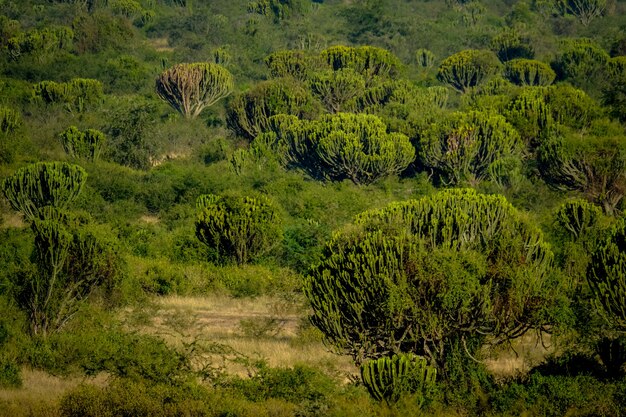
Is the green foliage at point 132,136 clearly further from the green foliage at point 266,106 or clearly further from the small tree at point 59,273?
the small tree at point 59,273

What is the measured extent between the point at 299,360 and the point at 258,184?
79.7ft

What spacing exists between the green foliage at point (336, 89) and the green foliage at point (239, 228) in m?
33.3

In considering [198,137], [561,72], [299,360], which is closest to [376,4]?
[561,72]

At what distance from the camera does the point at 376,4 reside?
107000mm

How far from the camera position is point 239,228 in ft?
108

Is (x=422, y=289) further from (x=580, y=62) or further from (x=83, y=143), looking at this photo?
(x=580, y=62)

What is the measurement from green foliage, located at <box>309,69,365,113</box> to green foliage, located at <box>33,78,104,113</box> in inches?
618

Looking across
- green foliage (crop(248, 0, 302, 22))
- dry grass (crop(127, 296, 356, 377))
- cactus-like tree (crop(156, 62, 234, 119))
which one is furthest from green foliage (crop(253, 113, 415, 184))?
green foliage (crop(248, 0, 302, 22))

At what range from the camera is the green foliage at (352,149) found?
165 feet

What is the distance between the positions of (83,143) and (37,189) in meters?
13.4

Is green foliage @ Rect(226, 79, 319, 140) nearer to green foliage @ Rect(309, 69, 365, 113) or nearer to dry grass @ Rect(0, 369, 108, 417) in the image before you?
green foliage @ Rect(309, 69, 365, 113)

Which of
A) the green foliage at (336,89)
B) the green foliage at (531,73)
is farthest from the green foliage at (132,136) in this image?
the green foliage at (531,73)

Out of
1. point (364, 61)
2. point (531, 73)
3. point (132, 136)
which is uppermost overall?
point (364, 61)

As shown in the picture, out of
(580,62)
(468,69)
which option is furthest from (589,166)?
(580,62)
